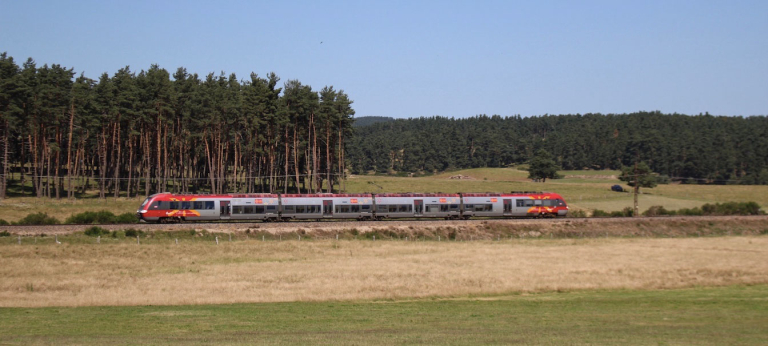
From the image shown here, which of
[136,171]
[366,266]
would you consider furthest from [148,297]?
[136,171]

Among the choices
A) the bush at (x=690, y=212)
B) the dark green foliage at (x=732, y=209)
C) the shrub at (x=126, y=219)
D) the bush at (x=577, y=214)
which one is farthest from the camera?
the dark green foliage at (x=732, y=209)

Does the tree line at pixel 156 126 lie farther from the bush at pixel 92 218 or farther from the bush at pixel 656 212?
the bush at pixel 656 212

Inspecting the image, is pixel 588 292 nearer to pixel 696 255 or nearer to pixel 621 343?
pixel 621 343

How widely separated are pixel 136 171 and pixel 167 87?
80.0 ft

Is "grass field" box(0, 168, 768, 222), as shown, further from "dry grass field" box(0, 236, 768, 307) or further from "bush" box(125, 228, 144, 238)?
"dry grass field" box(0, 236, 768, 307)

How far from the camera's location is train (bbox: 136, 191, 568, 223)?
6372cm

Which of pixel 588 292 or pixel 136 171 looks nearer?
pixel 588 292

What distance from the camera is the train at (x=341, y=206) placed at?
6372 cm

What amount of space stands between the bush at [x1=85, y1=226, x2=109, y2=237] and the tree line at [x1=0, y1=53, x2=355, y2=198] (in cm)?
3312

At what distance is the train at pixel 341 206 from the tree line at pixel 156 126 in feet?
90.5

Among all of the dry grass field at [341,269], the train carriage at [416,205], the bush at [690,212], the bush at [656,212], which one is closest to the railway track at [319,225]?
the train carriage at [416,205]

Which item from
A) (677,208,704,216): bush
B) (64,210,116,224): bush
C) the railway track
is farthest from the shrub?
(677,208,704,216): bush

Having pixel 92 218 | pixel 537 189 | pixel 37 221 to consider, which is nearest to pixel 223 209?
pixel 92 218

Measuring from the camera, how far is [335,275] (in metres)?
39.3
